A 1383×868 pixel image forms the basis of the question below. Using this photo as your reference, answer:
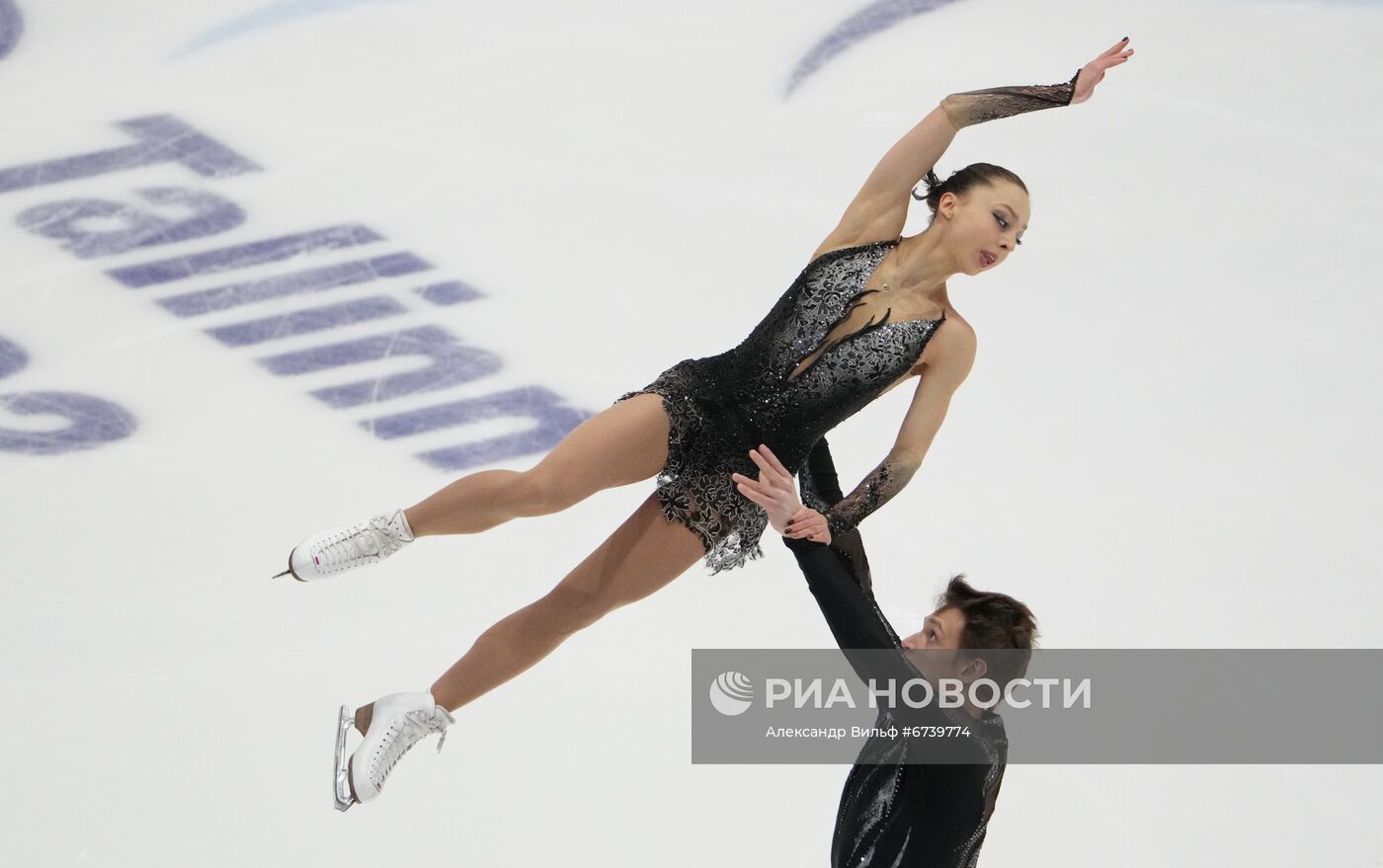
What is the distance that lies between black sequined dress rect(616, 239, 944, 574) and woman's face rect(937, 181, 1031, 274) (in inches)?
6.7

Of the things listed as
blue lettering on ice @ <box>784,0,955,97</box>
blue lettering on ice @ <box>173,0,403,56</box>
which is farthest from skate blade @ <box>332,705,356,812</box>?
blue lettering on ice @ <box>173,0,403,56</box>

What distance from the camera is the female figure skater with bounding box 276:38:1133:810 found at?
12.7 ft

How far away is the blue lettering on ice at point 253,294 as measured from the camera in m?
5.27

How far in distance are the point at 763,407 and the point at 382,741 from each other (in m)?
1.18

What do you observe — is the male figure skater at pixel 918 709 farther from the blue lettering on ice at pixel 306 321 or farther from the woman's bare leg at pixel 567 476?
the blue lettering on ice at pixel 306 321

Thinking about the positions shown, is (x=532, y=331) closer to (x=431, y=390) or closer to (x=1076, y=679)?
(x=431, y=390)

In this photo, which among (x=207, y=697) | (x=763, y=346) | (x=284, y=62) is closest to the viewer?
(x=763, y=346)

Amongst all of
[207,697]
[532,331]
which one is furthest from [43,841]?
[532,331]

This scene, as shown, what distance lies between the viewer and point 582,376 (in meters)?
5.45

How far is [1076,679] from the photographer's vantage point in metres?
4.65

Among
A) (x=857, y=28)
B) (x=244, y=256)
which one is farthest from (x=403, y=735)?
(x=857, y=28)

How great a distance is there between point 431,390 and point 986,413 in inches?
70.6

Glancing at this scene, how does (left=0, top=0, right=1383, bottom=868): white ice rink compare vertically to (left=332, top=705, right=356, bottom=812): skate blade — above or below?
above

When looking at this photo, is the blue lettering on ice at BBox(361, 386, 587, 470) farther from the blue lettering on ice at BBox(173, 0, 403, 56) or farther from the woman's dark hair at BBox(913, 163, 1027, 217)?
the blue lettering on ice at BBox(173, 0, 403, 56)
